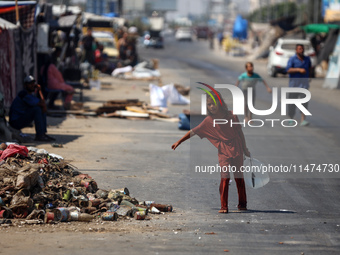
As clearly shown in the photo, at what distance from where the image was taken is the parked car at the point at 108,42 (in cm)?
3778

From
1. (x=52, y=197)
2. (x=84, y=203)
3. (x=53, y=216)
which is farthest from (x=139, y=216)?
(x=52, y=197)

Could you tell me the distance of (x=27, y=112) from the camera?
13930 millimetres

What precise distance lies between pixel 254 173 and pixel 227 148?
0.76m

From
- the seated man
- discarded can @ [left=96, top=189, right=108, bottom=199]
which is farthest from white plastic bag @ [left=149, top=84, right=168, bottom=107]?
discarded can @ [left=96, top=189, right=108, bottom=199]

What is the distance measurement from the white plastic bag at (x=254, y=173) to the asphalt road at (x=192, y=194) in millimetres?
261

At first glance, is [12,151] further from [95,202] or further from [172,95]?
[172,95]

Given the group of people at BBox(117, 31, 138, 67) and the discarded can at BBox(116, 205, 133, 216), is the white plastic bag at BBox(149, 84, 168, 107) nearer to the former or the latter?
the discarded can at BBox(116, 205, 133, 216)

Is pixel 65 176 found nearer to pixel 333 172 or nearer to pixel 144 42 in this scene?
pixel 333 172

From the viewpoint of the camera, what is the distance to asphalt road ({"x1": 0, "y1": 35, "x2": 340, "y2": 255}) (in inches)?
285

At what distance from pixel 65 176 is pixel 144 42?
7000cm

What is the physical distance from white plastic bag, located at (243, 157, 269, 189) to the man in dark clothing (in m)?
22.4

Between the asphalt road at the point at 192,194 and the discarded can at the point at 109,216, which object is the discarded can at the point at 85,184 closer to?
the asphalt road at the point at 192,194

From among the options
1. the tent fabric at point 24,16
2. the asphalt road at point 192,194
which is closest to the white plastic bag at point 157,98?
the asphalt road at point 192,194

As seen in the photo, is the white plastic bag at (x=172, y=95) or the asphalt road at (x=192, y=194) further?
the white plastic bag at (x=172, y=95)
